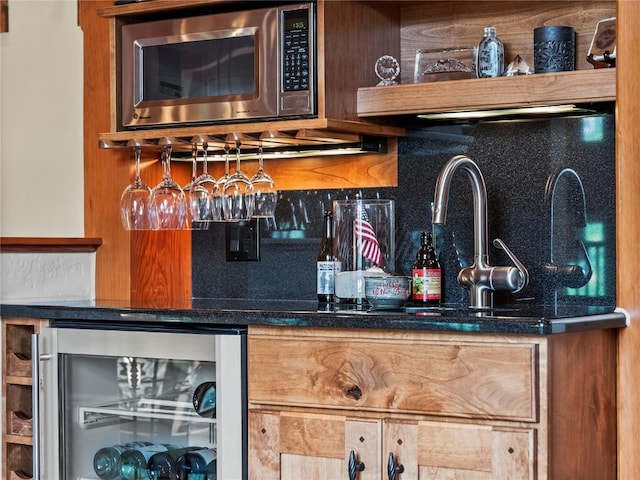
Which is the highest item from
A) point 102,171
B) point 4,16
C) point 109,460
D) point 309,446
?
point 4,16

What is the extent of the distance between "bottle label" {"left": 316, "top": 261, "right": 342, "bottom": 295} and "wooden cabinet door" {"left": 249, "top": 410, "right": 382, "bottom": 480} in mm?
537

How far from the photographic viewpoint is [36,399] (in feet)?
9.45

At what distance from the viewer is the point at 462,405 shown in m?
2.28

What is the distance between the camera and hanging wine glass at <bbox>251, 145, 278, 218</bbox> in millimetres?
2939

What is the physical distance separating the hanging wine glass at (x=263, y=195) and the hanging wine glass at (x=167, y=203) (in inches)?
8.8

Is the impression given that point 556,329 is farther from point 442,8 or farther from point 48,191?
point 48,191

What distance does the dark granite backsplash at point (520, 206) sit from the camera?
108 inches

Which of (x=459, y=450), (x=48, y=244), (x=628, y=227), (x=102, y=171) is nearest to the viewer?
(x=459, y=450)

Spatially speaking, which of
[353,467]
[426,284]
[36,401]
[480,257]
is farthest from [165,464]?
[480,257]

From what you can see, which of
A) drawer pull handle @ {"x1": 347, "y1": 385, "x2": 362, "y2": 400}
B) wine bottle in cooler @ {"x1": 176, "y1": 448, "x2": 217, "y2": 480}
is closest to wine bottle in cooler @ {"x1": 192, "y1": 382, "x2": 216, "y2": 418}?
wine bottle in cooler @ {"x1": 176, "y1": 448, "x2": 217, "y2": 480}

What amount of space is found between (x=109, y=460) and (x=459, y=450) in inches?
42.4

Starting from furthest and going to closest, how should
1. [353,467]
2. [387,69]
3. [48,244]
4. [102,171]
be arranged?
1. [102,171]
2. [48,244]
3. [387,69]
4. [353,467]

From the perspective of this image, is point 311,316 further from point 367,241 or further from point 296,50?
point 296,50

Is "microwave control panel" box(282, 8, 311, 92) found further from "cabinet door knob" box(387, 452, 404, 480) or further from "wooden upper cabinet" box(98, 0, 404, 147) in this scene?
"cabinet door knob" box(387, 452, 404, 480)
